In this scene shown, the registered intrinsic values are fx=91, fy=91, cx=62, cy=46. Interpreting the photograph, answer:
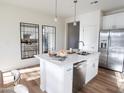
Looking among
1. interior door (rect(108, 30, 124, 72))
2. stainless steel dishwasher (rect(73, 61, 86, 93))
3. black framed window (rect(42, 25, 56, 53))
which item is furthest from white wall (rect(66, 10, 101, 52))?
stainless steel dishwasher (rect(73, 61, 86, 93))

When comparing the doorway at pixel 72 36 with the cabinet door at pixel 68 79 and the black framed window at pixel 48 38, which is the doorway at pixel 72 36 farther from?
the cabinet door at pixel 68 79

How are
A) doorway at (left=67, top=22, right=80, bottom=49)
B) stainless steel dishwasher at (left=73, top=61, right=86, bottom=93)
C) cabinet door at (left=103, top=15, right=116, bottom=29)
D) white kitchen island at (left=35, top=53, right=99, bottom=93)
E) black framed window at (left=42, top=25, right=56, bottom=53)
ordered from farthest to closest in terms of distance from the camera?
doorway at (left=67, top=22, right=80, bottom=49)
black framed window at (left=42, top=25, right=56, bottom=53)
cabinet door at (left=103, top=15, right=116, bottom=29)
stainless steel dishwasher at (left=73, top=61, right=86, bottom=93)
white kitchen island at (left=35, top=53, right=99, bottom=93)

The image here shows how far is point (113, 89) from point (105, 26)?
2829 mm

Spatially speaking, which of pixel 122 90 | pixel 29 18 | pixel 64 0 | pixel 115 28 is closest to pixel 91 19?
pixel 115 28

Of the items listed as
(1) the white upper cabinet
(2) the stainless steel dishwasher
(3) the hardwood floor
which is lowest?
(3) the hardwood floor

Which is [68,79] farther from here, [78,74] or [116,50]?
[116,50]

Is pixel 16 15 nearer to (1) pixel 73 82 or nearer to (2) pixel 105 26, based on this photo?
(1) pixel 73 82

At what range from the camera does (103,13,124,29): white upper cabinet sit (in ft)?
12.3

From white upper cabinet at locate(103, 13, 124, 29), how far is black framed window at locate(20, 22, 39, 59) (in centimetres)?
331

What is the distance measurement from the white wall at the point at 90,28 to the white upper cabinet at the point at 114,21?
0.32 meters

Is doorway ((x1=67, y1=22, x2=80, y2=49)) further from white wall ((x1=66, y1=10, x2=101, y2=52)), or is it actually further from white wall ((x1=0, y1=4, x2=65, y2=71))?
white wall ((x1=0, y1=4, x2=65, y2=71))

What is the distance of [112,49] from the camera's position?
3.85 metres

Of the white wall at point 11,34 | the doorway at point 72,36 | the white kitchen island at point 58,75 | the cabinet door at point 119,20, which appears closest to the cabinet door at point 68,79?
the white kitchen island at point 58,75

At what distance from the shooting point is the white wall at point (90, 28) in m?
4.31
